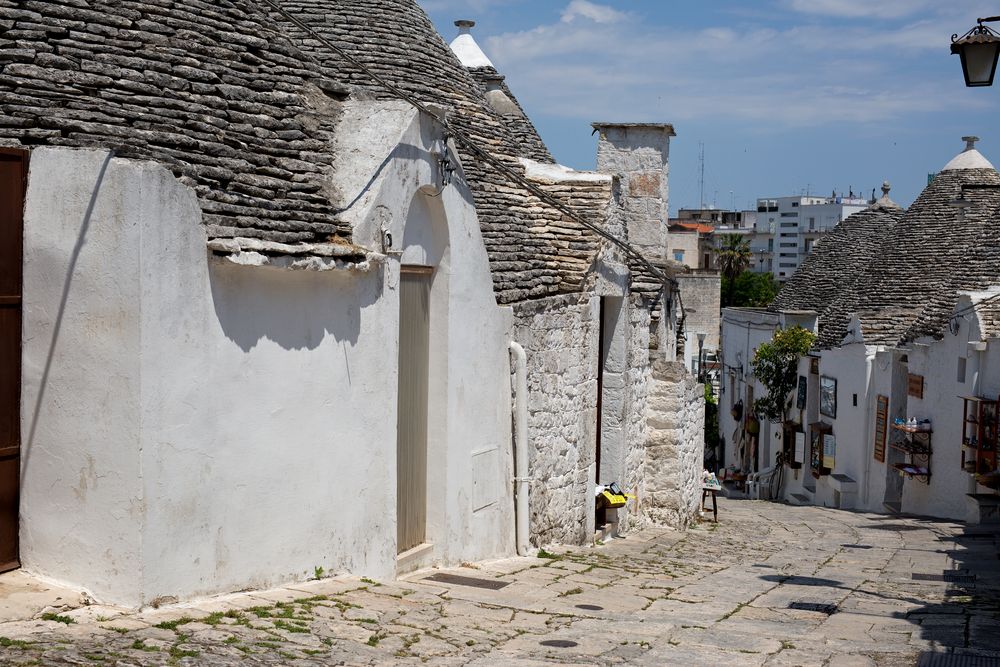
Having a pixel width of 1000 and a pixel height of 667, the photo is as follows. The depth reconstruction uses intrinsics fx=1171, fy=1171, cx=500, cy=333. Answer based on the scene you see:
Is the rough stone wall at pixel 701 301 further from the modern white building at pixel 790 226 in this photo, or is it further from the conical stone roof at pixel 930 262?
the modern white building at pixel 790 226

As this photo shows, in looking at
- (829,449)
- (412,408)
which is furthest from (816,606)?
(829,449)

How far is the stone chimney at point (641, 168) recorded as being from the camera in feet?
54.9

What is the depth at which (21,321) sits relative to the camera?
5.70m

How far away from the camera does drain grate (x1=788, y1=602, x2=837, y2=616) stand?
8086 millimetres

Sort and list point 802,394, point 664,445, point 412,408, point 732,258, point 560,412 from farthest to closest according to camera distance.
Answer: point 732,258, point 802,394, point 664,445, point 560,412, point 412,408

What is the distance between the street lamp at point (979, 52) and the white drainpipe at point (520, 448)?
4.22m

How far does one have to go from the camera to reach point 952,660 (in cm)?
619

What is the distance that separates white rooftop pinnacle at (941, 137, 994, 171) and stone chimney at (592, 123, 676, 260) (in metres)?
11.6

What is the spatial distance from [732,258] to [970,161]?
97.2 ft

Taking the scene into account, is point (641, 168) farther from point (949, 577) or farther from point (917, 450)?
point (949, 577)

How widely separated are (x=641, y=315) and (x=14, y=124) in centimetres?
919

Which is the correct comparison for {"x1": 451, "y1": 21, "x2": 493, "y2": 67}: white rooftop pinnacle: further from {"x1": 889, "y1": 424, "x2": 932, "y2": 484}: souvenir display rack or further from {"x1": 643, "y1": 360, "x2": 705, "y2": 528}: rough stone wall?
{"x1": 889, "y1": 424, "x2": 932, "y2": 484}: souvenir display rack

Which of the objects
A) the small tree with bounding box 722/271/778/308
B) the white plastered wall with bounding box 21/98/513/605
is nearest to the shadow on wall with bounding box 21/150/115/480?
the white plastered wall with bounding box 21/98/513/605

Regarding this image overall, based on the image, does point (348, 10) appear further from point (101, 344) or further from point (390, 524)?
point (101, 344)
